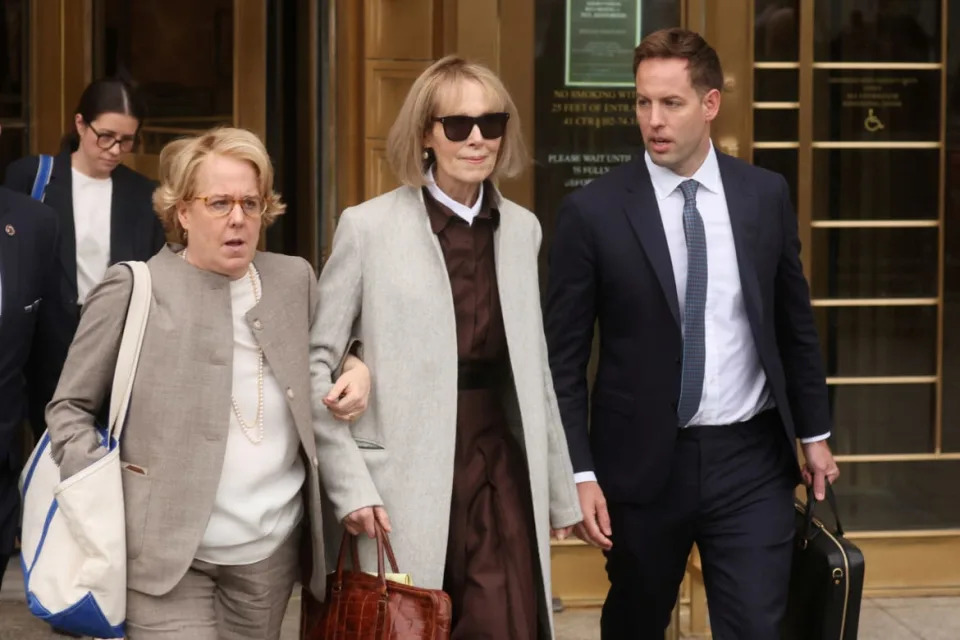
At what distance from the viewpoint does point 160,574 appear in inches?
161

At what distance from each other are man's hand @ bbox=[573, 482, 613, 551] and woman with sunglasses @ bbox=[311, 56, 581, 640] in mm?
247

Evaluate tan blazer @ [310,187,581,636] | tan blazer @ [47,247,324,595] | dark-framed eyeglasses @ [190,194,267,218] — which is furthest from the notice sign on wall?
tan blazer @ [47,247,324,595]

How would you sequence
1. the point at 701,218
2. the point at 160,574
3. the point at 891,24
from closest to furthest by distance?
the point at 160,574
the point at 701,218
the point at 891,24

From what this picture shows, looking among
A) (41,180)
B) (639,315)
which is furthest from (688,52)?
(41,180)

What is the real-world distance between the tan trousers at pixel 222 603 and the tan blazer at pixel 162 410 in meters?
0.07

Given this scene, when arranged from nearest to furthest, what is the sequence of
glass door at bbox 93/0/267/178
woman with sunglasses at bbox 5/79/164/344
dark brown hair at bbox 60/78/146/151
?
dark brown hair at bbox 60/78/146/151
woman with sunglasses at bbox 5/79/164/344
glass door at bbox 93/0/267/178

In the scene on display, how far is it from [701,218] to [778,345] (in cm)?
45

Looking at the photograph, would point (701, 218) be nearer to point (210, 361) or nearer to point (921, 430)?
point (210, 361)

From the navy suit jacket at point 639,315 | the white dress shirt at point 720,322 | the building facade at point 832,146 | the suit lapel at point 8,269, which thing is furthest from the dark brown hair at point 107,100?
the white dress shirt at point 720,322

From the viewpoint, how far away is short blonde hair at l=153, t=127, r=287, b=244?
13.8 ft

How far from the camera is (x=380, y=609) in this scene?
167 inches

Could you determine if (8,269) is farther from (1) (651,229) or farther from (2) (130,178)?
(2) (130,178)

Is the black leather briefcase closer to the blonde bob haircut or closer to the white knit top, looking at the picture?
the blonde bob haircut

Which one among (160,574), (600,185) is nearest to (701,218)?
(600,185)
